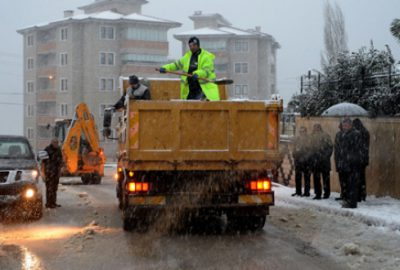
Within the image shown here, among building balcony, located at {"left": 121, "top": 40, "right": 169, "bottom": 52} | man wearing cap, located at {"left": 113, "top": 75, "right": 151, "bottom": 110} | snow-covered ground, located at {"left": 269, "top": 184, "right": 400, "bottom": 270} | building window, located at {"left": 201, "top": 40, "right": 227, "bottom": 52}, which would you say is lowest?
snow-covered ground, located at {"left": 269, "top": 184, "right": 400, "bottom": 270}

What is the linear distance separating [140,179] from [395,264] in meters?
3.98

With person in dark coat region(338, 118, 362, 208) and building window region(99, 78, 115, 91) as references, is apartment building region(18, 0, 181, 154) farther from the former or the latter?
person in dark coat region(338, 118, 362, 208)

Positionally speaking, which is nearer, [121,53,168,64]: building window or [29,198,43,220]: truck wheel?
[29,198,43,220]: truck wheel

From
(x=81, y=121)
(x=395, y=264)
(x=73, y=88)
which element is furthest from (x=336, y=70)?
(x=73, y=88)

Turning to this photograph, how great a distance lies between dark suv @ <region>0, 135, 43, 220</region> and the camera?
12.1m

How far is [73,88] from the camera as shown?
6575cm

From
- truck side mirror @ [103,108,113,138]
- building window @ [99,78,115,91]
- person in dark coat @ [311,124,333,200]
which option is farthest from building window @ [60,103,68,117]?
truck side mirror @ [103,108,113,138]

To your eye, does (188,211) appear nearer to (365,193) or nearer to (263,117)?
(263,117)

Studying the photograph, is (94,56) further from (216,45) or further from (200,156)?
(200,156)

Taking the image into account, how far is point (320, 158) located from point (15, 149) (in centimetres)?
666

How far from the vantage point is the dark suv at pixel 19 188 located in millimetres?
12078

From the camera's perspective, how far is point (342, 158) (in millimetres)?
13180

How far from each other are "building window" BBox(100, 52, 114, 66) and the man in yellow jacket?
55.3 metres

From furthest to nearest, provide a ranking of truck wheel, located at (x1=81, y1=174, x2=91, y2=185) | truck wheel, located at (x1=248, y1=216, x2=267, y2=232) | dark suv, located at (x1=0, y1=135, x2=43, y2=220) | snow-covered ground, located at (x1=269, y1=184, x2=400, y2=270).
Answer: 1. truck wheel, located at (x1=81, y1=174, x2=91, y2=185)
2. dark suv, located at (x1=0, y1=135, x2=43, y2=220)
3. truck wheel, located at (x1=248, y1=216, x2=267, y2=232)
4. snow-covered ground, located at (x1=269, y1=184, x2=400, y2=270)
